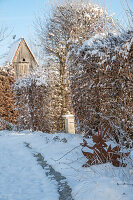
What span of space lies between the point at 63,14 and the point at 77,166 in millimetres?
11428

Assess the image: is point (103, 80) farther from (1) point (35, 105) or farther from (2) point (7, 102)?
(2) point (7, 102)

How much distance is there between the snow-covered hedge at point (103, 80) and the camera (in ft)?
14.0

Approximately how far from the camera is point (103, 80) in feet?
16.3

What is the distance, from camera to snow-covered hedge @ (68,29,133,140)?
4277mm

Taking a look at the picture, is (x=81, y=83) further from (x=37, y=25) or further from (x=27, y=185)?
(x=37, y=25)

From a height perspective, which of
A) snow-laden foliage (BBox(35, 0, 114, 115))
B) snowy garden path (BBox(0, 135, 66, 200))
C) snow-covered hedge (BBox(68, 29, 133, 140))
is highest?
snow-laden foliage (BBox(35, 0, 114, 115))

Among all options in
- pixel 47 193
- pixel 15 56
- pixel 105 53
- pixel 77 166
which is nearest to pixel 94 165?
pixel 77 166

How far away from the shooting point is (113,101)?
4770 millimetres

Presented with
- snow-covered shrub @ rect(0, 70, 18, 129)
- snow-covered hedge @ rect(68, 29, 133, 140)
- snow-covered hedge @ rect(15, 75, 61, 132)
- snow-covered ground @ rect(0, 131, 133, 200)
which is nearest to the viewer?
snow-covered ground @ rect(0, 131, 133, 200)

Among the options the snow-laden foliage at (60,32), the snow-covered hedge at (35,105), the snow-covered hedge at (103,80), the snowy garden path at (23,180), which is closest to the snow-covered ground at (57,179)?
the snowy garden path at (23,180)

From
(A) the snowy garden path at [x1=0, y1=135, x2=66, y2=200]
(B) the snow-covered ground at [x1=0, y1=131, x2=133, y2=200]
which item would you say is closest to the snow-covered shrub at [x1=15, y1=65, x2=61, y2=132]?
(A) the snowy garden path at [x1=0, y1=135, x2=66, y2=200]

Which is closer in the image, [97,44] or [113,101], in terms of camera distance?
[113,101]

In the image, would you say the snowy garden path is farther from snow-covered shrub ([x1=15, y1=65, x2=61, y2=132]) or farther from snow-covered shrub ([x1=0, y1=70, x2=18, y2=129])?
snow-covered shrub ([x1=0, y1=70, x2=18, y2=129])

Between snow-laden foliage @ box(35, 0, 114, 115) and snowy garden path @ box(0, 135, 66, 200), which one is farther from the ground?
snow-laden foliage @ box(35, 0, 114, 115)
